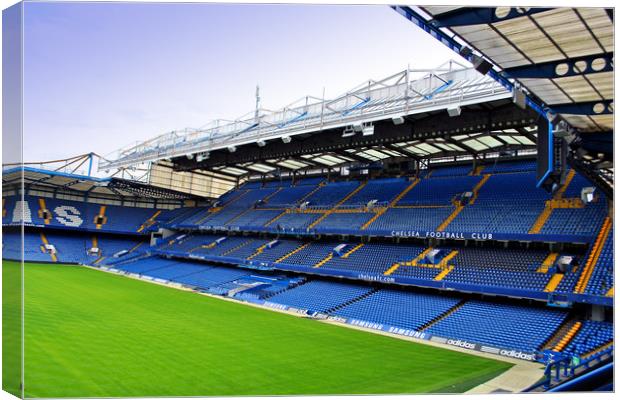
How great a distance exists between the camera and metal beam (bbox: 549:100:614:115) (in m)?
12.3

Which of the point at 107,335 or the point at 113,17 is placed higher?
the point at 113,17

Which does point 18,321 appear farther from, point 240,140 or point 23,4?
point 240,140

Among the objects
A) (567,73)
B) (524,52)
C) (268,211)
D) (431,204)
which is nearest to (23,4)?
(524,52)

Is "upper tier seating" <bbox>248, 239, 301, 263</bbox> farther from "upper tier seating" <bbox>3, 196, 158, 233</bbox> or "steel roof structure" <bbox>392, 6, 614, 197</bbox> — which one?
"steel roof structure" <bbox>392, 6, 614, 197</bbox>

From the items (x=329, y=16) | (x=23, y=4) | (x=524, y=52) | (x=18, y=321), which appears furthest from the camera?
(x=524, y=52)

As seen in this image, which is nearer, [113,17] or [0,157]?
[0,157]

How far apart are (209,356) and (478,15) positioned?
11.9 metres

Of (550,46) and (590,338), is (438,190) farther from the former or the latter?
(550,46)

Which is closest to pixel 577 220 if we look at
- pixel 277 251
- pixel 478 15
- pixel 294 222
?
pixel 478 15

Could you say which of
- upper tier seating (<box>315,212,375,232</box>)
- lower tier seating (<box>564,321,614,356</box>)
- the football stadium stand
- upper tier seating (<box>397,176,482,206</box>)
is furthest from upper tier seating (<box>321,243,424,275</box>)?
lower tier seating (<box>564,321,614,356</box>)

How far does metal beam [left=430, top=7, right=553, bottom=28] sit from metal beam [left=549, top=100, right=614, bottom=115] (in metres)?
4.54

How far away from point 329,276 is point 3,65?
24.1m

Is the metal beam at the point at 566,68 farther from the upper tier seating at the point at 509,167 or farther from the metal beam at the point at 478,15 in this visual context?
the upper tier seating at the point at 509,167

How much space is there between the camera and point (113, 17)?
1027cm
